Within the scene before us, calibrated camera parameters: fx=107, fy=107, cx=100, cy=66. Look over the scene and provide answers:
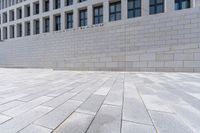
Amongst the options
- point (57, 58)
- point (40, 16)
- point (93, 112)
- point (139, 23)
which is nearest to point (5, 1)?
point (40, 16)

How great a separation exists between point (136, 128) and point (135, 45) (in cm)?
1277

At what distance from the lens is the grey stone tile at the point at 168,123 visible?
5.96 feet

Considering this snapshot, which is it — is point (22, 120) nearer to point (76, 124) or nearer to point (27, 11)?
point (76, 124)

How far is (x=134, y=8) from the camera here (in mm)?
18469

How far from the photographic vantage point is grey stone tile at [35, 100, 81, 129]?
6.89 ft

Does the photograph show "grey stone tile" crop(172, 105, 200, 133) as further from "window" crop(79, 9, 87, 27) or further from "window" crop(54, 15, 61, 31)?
"window" crop(54, 15, 61, 31)

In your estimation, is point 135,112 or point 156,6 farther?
point 156,6

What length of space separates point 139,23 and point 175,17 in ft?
12.0

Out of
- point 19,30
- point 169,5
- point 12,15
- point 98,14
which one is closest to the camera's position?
point 169,5

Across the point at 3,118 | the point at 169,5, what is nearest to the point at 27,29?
the point at 169,5

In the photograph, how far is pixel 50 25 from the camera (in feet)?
77.2

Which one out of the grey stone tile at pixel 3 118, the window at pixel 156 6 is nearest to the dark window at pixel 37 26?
the window at pixel 156 6

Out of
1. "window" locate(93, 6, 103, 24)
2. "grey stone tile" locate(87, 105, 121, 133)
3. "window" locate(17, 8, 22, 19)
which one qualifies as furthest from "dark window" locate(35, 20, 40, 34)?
"grey stone tile" locate(87, 105, 121, 133)

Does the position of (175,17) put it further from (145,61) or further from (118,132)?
(118,132)
